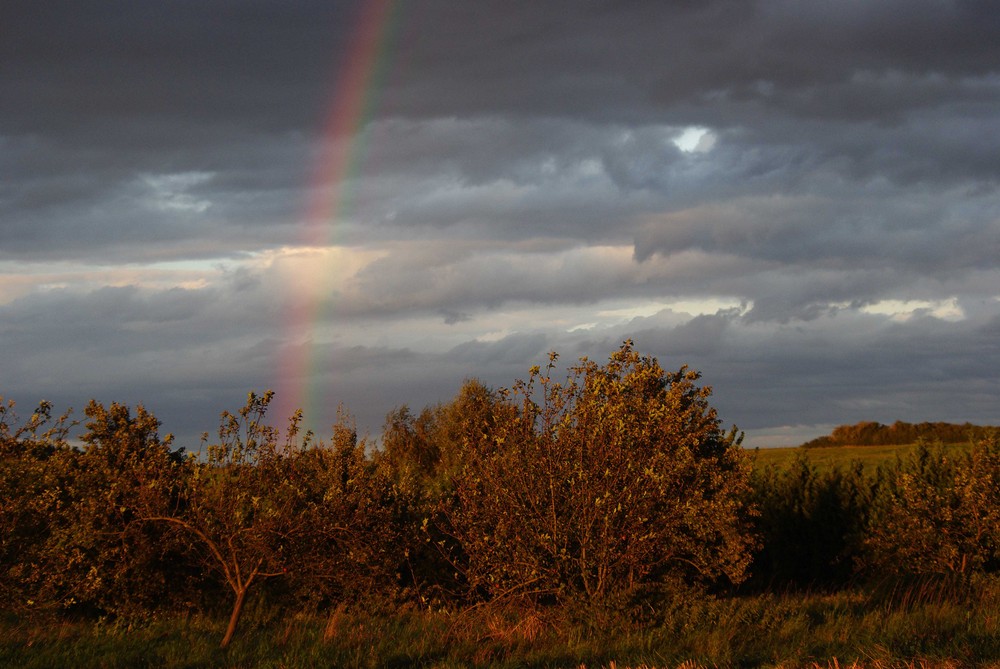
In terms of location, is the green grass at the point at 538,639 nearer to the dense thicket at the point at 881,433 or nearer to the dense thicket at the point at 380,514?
the dense thicket at the point at 380,514

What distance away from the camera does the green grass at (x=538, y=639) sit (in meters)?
11.4

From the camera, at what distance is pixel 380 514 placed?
52.2ft

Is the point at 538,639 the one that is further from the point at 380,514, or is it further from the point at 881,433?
the point at 881,433

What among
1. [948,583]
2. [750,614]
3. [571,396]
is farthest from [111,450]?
[948,583]

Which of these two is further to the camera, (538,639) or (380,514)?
(380,514)

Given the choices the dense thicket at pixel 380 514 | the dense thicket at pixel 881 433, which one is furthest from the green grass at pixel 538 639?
the dense thicket at pixel 881 433

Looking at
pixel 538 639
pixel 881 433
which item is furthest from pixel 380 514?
pixel 881 433

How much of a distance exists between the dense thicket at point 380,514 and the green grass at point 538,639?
588 millimetres

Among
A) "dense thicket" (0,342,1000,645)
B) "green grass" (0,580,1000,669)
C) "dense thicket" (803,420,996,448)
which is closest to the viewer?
"green grass" (0,580,1000,669)

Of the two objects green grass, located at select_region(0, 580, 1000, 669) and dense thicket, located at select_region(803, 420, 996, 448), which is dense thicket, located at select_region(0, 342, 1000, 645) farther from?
dense thicket, located at select_region(803, 420, 996, 448)

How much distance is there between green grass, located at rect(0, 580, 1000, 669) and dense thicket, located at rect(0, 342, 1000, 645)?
588mm

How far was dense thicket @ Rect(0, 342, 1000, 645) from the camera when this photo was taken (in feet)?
46.6

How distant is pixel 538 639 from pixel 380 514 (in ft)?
13.5

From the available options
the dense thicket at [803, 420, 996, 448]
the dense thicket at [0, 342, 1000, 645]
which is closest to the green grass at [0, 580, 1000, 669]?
the dense thicket at [0, 342, 1000, 645]
